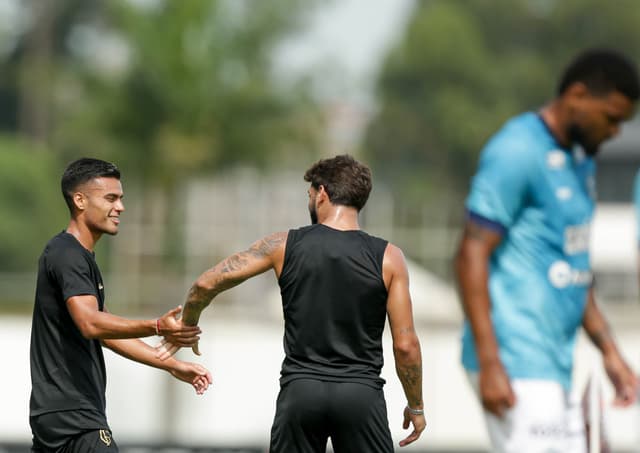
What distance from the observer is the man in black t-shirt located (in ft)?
17.2

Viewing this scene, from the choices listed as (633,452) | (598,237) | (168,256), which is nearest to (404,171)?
(168,256)

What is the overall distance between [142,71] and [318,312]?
3148 cm

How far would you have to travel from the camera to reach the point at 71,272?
5168 mm

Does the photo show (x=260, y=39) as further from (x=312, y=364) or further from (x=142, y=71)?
(x=312, y=364)

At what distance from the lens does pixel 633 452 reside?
37.3 ft

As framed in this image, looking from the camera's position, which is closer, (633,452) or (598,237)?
(633,452)

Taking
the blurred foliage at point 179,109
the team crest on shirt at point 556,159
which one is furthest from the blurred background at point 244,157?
the team crest on shirt at point 556,159

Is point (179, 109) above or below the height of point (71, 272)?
above

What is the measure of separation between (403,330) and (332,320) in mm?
294

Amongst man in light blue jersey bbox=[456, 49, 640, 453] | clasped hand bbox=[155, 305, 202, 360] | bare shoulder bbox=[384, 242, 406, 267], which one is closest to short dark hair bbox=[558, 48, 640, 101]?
man in light blue jersey bbox=[456, 49, 640, 453]

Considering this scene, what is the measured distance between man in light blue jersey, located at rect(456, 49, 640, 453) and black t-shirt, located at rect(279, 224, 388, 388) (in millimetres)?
940

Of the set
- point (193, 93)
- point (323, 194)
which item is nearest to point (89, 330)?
point (323, 194)

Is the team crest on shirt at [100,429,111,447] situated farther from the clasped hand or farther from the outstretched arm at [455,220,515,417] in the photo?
the outstretched arm at [455,220,515,417]

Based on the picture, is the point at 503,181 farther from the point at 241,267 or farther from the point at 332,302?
the point at 241,267
